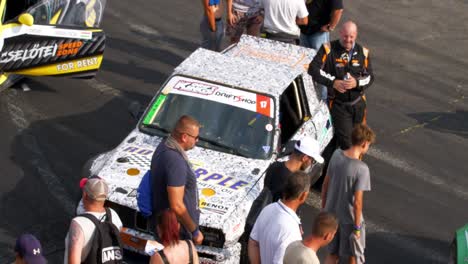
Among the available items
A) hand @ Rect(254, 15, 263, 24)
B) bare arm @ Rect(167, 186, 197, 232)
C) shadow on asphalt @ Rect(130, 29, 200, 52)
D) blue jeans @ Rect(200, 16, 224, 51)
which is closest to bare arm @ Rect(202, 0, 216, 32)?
blue jeans @ Rect(200, 16, 224, 51)

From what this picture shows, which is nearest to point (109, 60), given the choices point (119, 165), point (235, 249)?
point (119, 165)

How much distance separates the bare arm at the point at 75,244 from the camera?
704 cm

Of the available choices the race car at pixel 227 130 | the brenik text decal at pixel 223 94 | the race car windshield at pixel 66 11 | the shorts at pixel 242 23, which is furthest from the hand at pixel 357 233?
the race car windshield at pixel 66 11

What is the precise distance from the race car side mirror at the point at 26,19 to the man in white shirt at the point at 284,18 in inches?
130

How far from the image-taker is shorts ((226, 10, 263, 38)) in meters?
13.7

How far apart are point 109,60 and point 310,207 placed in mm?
5642

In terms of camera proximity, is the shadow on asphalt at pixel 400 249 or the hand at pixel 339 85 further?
the hand at pixel 339 85

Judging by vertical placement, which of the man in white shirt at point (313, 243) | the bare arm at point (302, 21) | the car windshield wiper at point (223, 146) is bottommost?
the car windshield wiper at point (223, 146)

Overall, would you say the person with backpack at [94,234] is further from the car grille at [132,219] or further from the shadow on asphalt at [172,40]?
the shadow on asphalt at [172,40]

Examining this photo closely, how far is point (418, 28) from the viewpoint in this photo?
18.1 meters

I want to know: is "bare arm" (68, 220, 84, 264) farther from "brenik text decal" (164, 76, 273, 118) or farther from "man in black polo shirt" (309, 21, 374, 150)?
"man in black polo shirt" (309, 21, 374, 150)

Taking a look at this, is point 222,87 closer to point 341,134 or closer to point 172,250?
point 341,134

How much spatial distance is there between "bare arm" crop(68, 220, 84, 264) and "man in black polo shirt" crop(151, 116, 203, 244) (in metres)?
0.92

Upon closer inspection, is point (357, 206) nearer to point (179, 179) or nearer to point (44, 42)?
point (179, 179)
